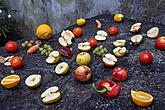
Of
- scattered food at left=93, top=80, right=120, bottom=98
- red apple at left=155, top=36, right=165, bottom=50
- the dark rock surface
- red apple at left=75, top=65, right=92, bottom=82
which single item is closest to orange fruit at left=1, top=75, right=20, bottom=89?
the dark rock surface

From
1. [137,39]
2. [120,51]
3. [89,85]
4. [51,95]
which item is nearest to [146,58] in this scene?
[120,51]

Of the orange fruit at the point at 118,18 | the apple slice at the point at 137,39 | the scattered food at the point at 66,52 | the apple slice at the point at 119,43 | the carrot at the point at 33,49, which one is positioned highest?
the orange fruit at the point at 118,18

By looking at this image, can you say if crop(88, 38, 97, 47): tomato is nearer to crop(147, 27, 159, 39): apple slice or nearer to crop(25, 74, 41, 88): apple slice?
crop(147, 27, 159, 39): apple slice

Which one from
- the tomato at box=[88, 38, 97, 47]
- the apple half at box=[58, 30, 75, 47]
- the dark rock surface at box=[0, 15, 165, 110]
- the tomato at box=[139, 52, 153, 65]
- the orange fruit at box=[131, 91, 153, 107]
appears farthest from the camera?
the apple half at box=[58, 30, 75, 47]

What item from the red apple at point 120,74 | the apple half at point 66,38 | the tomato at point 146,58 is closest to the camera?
the red apple at point 120,74

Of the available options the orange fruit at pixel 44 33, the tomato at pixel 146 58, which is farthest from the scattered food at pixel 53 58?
the tomato at pixel 146 58

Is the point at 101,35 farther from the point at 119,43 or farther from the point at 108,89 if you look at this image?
the point at 108,89

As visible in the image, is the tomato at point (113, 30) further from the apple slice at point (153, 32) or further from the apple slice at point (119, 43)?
the apple slice at point (153, 32)

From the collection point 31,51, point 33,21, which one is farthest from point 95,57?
point 33,21

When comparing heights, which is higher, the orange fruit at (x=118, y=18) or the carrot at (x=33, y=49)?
the orange fruit at (x=118, y=18)
